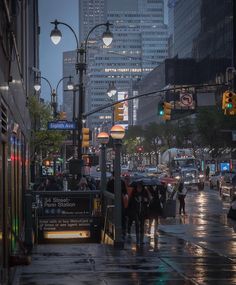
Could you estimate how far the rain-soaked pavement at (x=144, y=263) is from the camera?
1131 centimetres

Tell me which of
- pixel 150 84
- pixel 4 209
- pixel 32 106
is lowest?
Answer: pixel 4 209

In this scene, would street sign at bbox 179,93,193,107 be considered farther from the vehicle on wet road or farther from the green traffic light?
the vehicle on wet road

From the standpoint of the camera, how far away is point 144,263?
1356 cm

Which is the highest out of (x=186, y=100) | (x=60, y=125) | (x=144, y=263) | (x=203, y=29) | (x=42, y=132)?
(x=203, y=29)

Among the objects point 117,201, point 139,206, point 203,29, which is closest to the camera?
point 117,201

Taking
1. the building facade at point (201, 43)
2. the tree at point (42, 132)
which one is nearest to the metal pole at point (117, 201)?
the tree at point (42, 132)

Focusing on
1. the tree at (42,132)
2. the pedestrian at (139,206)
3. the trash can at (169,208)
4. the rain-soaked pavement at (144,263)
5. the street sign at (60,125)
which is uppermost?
the tree at (42,132)

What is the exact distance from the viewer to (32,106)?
160 feet

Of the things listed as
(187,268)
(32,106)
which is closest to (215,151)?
(32,106)

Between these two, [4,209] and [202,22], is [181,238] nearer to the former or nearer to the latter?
[4,209]

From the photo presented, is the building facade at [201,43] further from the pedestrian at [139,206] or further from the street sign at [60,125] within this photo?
the pedestrian at [139,206]

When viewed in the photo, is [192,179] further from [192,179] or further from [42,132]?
[42,132]

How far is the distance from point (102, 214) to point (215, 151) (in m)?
66.4

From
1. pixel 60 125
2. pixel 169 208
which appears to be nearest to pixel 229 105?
pixel 169 208
